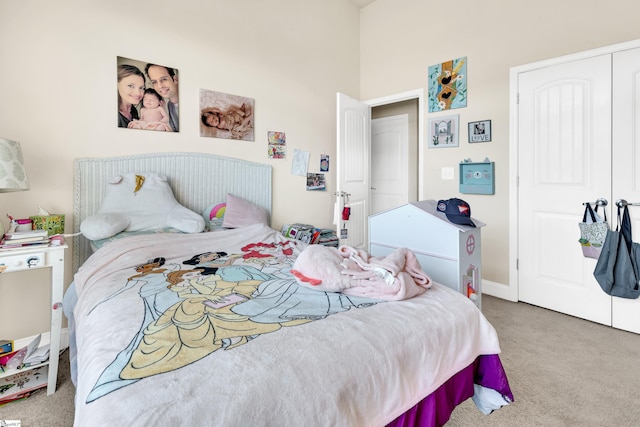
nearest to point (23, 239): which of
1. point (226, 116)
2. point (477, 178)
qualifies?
point (226, 116)

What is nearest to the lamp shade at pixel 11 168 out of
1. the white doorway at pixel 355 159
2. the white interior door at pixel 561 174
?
the white doorway at pixel 355 159

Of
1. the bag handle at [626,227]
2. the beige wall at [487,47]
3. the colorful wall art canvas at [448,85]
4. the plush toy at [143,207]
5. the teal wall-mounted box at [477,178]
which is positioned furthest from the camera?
the colorful wall art canvas at [448,85]

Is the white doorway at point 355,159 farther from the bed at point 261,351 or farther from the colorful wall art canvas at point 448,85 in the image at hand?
the bed at point 261,351

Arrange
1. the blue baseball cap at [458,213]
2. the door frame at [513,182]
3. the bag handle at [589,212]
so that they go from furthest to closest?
the door frame at [513,182], the bag handle at [589,212], the blue baseball cap at [458,213]

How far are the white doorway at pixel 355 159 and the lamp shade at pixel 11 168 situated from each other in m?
2.52

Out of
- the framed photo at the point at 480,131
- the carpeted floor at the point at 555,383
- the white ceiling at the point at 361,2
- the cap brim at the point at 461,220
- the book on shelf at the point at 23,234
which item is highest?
the white ceiling at the point at 361,2

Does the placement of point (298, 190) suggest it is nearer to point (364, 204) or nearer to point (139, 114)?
point (364, 204)

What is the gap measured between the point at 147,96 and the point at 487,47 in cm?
305

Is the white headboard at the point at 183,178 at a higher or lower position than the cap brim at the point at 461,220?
higher

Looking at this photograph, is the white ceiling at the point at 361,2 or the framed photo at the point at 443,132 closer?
the framed photo at the point at 443,132

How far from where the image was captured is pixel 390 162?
Answer: 16.1 ft

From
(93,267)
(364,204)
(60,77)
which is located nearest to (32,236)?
(93,267)

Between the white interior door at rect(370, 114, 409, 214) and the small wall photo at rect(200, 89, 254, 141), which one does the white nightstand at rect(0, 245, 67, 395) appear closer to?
the small wall photo at rect(200, 89, 254, 141)

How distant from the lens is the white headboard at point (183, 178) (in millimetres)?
2285
